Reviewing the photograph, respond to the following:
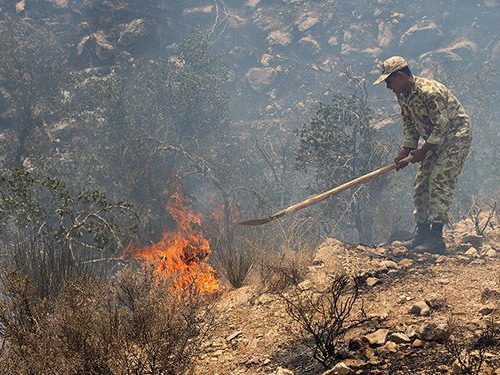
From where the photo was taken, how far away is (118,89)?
15625mm

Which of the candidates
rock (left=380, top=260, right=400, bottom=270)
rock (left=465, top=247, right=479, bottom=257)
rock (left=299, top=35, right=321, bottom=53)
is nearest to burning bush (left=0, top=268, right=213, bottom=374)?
rock (left=380, top=260, right=400, bottom=270)

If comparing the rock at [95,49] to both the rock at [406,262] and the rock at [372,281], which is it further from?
the rock at [372,281]

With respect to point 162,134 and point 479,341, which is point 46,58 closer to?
point 162,134

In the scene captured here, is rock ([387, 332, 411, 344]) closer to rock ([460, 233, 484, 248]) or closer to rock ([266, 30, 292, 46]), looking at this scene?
rock ([460, 233, 484, 248])

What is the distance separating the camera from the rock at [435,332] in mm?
2590

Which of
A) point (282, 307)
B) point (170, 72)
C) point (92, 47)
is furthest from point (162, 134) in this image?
point (282, 307)

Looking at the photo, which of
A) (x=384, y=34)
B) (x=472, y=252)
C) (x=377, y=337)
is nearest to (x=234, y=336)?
(x=377, y=337)

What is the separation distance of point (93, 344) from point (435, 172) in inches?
175

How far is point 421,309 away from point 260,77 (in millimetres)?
26772

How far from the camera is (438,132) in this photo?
202 inches

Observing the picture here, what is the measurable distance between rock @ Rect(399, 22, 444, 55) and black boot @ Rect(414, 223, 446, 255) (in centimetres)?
2665

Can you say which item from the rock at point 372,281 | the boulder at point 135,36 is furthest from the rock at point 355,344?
the boulder at point 135,36

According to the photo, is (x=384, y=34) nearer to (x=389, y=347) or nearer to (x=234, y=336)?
(x=234, y=336)

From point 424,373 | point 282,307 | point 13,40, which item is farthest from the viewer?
point 13,40
